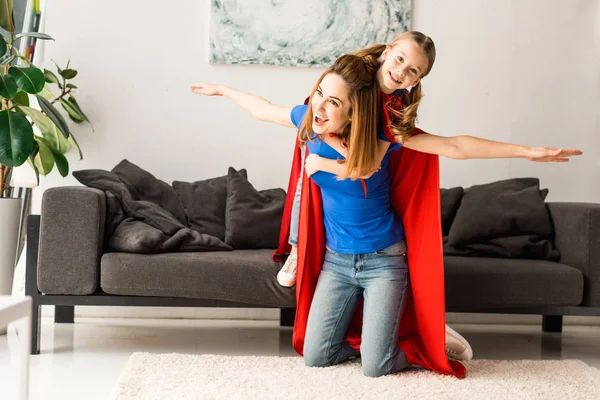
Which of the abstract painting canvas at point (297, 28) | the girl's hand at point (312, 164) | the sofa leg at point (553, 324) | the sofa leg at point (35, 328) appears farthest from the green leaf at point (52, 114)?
the sofa leg at point (553, 324)

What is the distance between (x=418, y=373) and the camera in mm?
2838

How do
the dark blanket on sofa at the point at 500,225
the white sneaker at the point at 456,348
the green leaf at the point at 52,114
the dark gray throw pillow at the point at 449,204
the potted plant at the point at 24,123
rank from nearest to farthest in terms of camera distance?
the white sneaker at the point at 456,348 → the potted plant at the point at 24,123 → the green leaf at the point at 52,114 → the dark blanket on sofa at the point at 500,225 → the dark gray throw pillow at the point at 449,204

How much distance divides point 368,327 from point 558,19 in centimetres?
252

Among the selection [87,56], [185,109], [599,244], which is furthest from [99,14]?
[599,244]

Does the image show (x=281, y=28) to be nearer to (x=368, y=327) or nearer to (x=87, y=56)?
(x=87, y=56)

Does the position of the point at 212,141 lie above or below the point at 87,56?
below

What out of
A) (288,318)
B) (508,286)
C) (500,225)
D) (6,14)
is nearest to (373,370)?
(508,286)

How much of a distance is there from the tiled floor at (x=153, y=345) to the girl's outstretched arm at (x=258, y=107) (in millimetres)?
1131

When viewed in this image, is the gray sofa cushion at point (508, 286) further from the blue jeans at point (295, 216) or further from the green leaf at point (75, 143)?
the green leaf at point (75, 143)

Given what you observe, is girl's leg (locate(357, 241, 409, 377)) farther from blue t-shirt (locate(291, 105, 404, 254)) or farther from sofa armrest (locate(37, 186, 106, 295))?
sofa armrest (locate(37, 186, 106, 295))

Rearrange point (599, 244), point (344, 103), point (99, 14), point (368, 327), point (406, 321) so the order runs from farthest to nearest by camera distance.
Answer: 1. point (99, 14)
2. point (599, 244)
3. point (406, 321)
4. point (368, 327)
5. point (344, 103)

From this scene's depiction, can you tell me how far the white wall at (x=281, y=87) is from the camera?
162 inches

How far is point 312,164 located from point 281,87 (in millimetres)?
1547

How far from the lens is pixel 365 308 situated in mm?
2820
